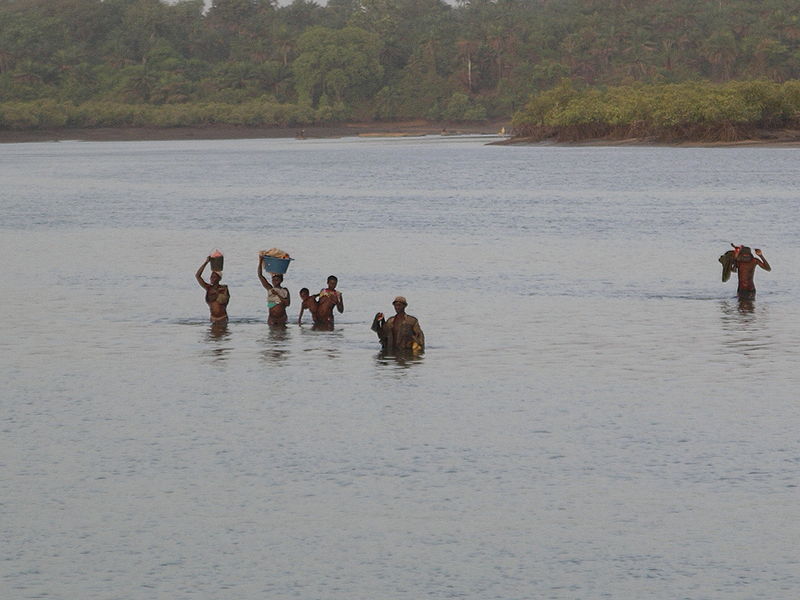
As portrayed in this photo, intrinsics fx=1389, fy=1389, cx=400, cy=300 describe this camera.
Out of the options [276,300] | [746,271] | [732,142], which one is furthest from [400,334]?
[732,142]

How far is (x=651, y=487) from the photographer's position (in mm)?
16516

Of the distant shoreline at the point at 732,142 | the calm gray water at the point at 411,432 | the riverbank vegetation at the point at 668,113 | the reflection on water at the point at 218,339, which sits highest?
the riverbank vegetation at the point at 668,113

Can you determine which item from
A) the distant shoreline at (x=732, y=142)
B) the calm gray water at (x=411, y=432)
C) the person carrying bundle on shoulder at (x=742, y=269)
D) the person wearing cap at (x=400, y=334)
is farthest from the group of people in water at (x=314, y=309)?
the distant shoreline at (x=732, y=142)

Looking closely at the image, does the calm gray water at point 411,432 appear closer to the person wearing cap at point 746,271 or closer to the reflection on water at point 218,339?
the reflection on water at point 218,339

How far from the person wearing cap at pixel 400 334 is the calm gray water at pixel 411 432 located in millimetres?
614

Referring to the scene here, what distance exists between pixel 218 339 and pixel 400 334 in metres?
4.21

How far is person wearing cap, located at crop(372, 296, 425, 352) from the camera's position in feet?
83.1

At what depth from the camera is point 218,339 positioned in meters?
27.7

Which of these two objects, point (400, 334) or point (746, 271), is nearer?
point (400, 334)

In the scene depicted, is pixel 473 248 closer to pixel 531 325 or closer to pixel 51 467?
pixel 531 325

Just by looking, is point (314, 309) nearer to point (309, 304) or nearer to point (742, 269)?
point (309, 304)

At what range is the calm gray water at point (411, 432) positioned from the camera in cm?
1395

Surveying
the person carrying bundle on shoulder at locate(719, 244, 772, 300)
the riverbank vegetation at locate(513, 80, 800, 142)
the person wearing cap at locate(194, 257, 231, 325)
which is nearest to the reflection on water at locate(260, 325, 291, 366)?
the person wearing cap at locate(194, 257, 231, 325)

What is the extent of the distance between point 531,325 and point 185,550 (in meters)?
15.9
